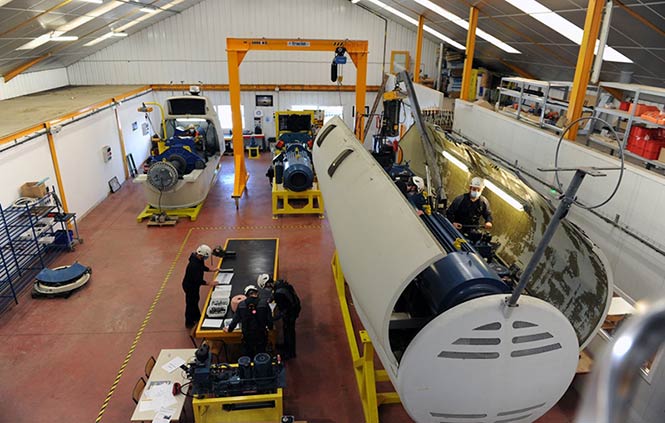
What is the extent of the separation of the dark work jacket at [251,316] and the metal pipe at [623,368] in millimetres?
4905

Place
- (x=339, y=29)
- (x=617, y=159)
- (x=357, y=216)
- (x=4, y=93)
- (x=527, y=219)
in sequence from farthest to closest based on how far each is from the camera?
(x=339, y=29) → (x=4, y=93) → (x=527, y=219) → (x=617, y=159) → (x=357, y=216)

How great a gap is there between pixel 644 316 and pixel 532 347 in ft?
8.93

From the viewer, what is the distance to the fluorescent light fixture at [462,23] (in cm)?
1183

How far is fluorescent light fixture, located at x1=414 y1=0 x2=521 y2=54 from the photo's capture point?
11834mm

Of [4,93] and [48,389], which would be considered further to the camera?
[4,93]

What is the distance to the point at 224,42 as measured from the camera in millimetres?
17500

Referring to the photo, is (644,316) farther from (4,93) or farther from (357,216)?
(4,93)

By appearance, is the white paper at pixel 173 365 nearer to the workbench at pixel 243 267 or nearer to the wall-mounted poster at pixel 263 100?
the workbench at pixel 243 267

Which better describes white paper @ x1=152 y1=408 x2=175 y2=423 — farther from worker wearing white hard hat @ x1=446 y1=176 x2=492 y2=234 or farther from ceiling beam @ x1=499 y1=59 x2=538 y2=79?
ceiling beam @ x1=499 y1=59 x2=538 y2=79

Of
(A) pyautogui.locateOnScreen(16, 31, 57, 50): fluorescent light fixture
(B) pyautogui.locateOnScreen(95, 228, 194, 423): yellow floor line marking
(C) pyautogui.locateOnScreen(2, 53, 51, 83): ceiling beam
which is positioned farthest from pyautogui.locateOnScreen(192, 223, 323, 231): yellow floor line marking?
(C) pyautogui.locateOnScreen(2, 53, 51, 83): ceiling beam

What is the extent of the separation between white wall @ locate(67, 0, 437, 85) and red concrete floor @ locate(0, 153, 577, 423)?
8.84 m

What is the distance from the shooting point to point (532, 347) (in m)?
3.29

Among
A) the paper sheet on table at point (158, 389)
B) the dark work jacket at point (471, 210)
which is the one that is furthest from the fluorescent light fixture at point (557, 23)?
the paper sheet on table at point (158, 389)

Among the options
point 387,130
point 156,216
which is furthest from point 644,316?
point 156,216
